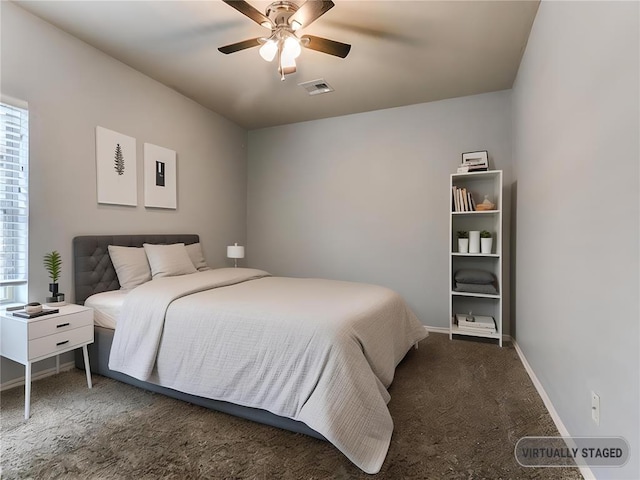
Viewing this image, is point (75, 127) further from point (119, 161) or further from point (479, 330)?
point (479, 330)

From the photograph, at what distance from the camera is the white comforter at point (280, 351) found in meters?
1.55

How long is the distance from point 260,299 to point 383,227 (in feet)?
7.47

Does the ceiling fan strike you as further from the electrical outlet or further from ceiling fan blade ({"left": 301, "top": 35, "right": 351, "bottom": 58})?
the electrical outlet

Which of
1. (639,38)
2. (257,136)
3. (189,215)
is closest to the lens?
(639,38)

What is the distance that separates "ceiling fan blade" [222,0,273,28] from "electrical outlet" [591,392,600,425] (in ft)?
8.54

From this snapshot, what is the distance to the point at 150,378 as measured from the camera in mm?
2105

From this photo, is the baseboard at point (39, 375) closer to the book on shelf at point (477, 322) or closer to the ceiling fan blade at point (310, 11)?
the ceiling fan blade at point (310, 11)

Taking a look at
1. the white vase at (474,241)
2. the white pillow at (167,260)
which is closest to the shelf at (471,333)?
the white vase at (474,241)

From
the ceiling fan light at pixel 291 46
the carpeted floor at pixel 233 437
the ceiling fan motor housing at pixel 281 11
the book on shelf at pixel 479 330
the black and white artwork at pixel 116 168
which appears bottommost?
the carpeted floor at pixel 233 437

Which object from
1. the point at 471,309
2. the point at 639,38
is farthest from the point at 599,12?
the point at 471,309

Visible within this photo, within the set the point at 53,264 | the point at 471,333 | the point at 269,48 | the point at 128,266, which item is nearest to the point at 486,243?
the point at 471,333

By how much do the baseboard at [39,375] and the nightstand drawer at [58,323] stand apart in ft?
2.01

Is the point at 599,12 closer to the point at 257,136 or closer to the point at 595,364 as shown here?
the point at 595,364

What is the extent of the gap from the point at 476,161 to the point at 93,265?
12.6ft
